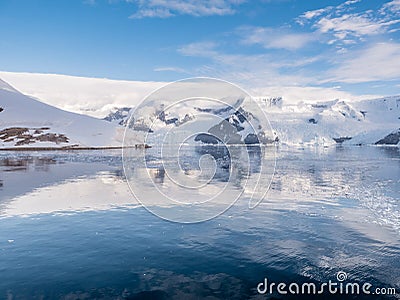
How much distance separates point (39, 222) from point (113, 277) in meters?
6.52

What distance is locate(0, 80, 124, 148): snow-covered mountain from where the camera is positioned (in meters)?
95.0

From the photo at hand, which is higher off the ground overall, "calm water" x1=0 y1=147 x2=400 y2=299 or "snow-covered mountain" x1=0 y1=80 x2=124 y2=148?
"snow-covered mountain" x1=0 y1=80 x2=124 y2=148

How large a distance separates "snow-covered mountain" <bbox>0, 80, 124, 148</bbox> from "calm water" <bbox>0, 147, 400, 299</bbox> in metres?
84.2

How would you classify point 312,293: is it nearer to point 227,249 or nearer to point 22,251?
point 227,249

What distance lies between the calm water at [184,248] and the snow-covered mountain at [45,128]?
84219 mm

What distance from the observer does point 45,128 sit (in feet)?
332

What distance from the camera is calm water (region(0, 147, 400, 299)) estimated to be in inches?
312

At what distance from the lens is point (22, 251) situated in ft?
32.8

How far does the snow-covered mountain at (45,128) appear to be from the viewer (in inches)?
3740

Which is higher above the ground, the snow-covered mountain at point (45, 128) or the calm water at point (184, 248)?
the snow-covered mountain at point (45, 128)

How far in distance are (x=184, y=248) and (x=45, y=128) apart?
335ft

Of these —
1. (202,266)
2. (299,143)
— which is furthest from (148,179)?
(299,143)

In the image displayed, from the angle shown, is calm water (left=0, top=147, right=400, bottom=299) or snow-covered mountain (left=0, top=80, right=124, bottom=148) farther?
snow-covered mountain (left=0, top=80, right=124, bottom=148)

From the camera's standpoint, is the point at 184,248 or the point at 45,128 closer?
the point at 184,248
